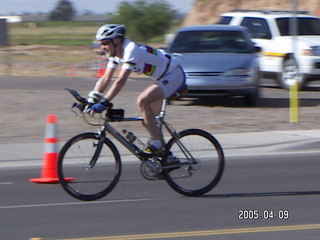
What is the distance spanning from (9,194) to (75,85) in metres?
13.6

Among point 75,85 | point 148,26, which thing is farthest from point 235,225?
point 148,26

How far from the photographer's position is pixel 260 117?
15.9 m

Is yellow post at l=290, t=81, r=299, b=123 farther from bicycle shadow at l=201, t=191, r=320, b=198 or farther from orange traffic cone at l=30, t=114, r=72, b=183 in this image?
orange traffic cone at l=30, t=114, r=72, b=183

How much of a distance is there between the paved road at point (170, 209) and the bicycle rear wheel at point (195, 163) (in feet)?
0.49

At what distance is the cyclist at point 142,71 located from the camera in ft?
26.8

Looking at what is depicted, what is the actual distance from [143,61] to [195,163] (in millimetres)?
1321

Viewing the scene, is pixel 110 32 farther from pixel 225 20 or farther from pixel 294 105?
pixel 225 20

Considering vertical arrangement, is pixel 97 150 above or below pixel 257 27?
below

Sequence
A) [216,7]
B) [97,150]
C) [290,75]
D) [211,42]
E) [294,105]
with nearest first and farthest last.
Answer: [97,150], [294,105], [211,42], [290,75], [216,7]

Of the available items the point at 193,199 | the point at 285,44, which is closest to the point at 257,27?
the point at 285,44

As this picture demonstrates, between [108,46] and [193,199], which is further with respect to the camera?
[193,199]

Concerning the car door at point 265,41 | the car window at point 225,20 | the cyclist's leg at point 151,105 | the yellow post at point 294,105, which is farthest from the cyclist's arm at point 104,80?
the car window at point 225,20

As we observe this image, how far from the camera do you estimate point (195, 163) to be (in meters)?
8.83

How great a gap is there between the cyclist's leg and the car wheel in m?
12.7
